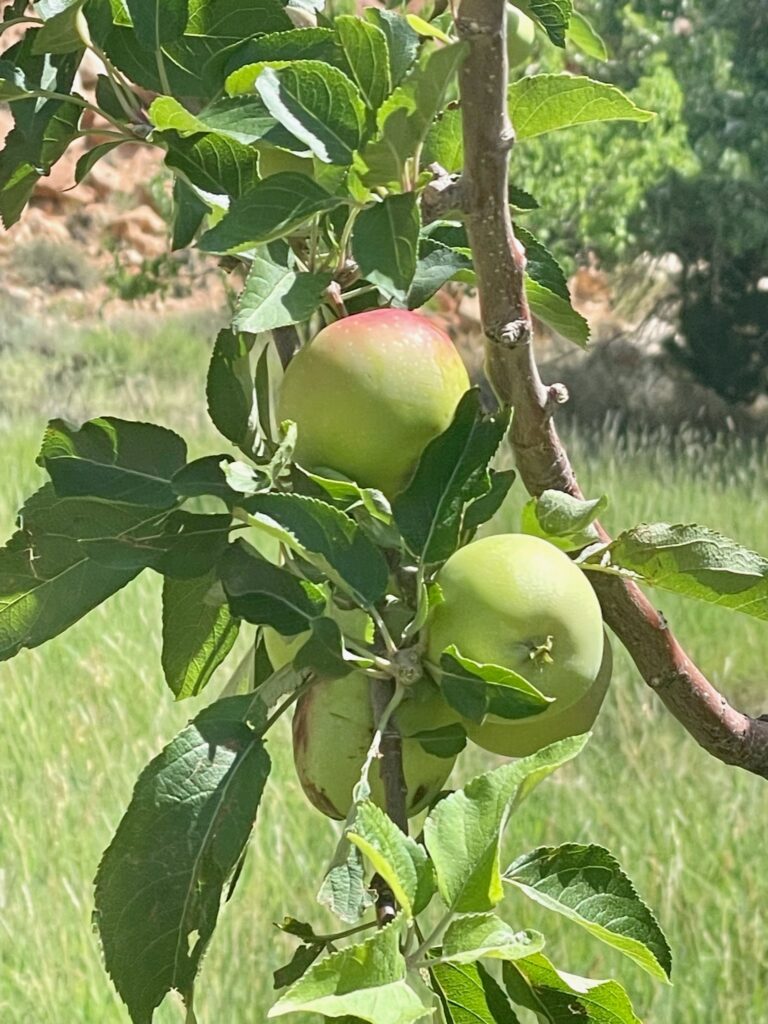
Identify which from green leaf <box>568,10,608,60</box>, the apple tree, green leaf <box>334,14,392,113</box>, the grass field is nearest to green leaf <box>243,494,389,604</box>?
the apple tree

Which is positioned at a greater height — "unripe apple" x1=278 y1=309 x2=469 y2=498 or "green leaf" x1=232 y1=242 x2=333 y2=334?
"green leaf" x1=232 y1=242 x2=333 y2=334

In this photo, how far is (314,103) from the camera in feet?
0.98

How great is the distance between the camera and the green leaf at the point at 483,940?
10.1 inches

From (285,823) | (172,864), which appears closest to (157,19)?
(172,864)

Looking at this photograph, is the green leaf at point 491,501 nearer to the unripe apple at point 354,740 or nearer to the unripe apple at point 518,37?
the unripe apple at point 354,740

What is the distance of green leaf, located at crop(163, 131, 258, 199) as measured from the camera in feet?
1.10

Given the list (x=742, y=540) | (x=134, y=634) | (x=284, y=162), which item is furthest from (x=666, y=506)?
(x=284, y=162)

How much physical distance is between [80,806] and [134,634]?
14.5 inches

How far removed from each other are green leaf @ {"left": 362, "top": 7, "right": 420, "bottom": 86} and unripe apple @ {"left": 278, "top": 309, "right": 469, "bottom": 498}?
0.07 metres

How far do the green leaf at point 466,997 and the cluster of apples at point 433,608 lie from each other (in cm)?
5

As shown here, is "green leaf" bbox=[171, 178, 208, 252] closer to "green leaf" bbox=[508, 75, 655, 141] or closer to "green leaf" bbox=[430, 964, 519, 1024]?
"green leaf" bbox=[508, 75, 655, 141]

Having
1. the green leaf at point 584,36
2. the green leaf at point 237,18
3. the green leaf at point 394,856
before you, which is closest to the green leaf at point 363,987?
the green leaf at point 394,856

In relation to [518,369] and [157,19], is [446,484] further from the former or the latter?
[157,19]

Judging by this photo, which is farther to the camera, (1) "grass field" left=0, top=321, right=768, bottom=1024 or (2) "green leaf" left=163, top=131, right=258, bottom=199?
(1) "grass field" left=0, top=321, right=768, bottom=1024
